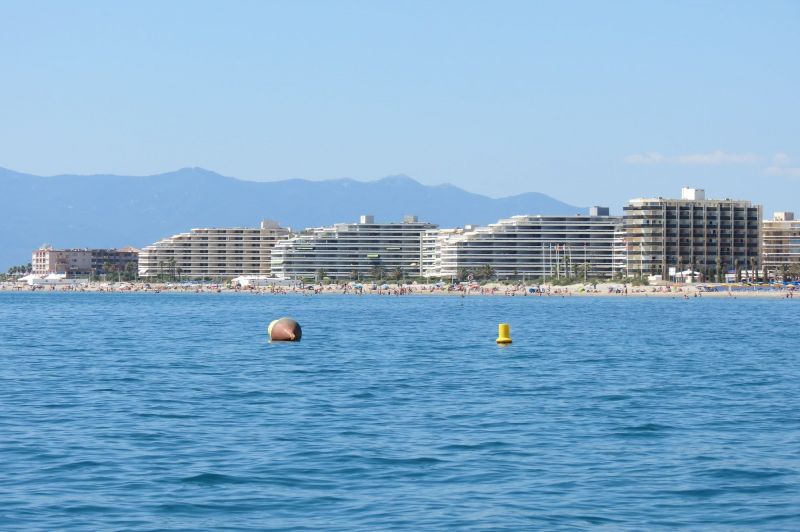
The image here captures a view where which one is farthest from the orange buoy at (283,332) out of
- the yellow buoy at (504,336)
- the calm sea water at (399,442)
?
the calm sea water at (399,442)

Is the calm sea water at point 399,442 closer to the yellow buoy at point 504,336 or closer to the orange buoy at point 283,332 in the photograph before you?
the yellow buoy at point 504,336

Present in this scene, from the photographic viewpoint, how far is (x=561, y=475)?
2256 cm

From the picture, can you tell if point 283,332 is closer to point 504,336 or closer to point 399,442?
point 504,336

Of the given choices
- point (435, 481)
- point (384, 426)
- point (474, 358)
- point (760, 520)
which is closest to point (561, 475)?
point (435, 481)

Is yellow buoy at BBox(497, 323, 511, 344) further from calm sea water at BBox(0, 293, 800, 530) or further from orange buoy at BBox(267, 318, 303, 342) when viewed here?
orange buoy at BBox(267, 318, 303, 342)

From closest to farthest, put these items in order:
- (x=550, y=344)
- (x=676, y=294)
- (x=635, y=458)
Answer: (x=635, y=458)
(x=550, y=344)
(x=676, y=294)

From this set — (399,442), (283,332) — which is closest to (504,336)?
(283,332)

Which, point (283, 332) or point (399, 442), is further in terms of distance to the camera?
point (283, 332)

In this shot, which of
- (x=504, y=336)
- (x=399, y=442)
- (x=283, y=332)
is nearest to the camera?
(x=399, y=442)

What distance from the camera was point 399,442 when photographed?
26.4 metres

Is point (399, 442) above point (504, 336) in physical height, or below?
below

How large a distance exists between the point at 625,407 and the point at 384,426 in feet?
23.2

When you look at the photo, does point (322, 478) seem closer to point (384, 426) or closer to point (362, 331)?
point (384, 426)

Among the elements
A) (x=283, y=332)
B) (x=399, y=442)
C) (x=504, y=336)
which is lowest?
(x=399, y=442)
